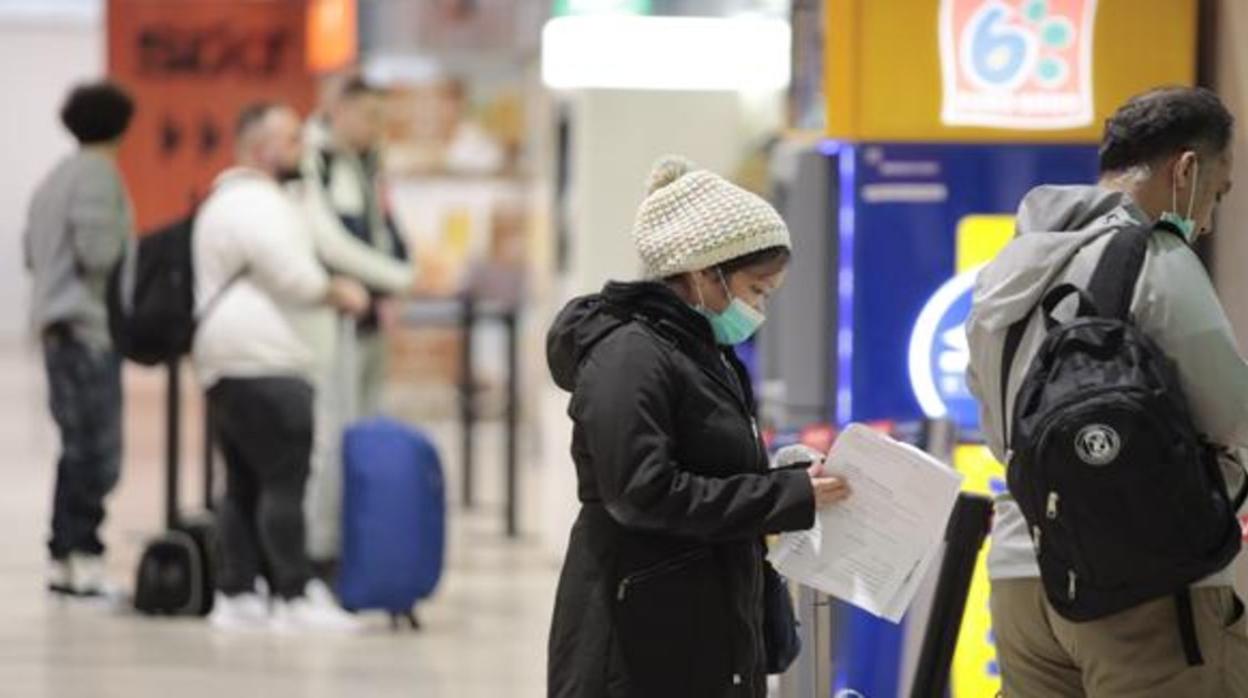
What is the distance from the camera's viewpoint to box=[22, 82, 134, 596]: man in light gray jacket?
8.96 metres

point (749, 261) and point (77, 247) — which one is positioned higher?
point (749, 261)

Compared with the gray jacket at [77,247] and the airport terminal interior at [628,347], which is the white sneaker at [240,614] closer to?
the airport terminal interior at [628,347]

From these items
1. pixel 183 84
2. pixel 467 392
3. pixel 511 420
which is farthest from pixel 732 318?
pixel 183 84

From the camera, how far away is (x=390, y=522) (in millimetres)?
8562

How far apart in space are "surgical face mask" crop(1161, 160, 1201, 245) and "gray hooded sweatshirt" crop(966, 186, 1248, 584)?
0.05 meters

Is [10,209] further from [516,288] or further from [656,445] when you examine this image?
[656,445]

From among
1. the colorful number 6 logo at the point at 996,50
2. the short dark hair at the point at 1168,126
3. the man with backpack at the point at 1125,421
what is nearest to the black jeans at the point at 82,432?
the colorful number 6 logo at the point at 996,50

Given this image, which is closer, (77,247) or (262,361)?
(262,361)

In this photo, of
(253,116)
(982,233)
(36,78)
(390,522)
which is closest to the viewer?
(982,233)

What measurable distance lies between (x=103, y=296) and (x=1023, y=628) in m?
5.58

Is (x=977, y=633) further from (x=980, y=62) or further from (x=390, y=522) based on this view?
(x=390, y=522)

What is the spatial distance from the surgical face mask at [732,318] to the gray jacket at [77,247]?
211 inches

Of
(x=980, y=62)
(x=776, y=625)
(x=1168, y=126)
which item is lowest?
(x=776, y=625)

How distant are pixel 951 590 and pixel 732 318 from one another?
1271 millimetres
